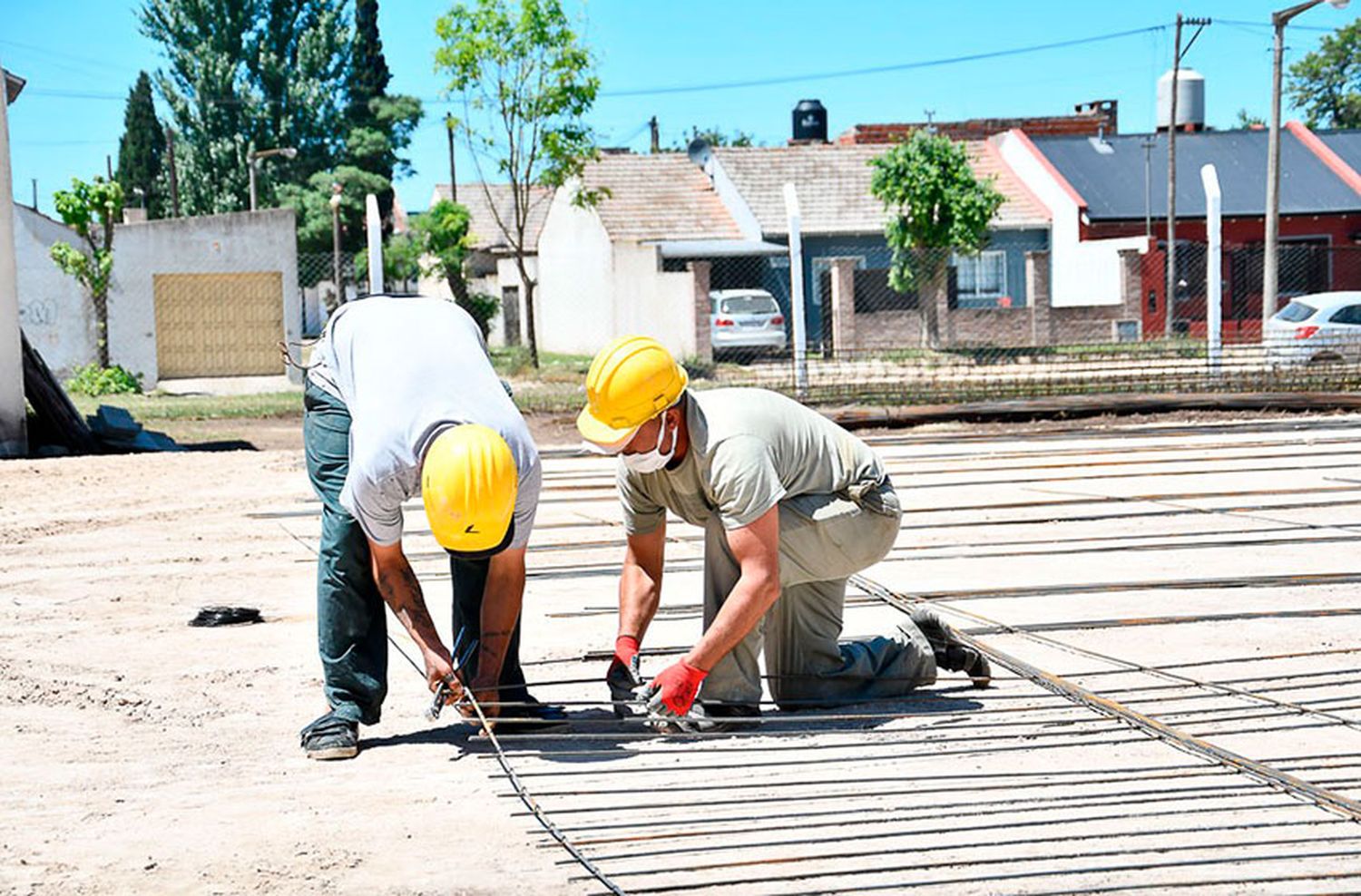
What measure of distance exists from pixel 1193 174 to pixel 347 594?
35887mm

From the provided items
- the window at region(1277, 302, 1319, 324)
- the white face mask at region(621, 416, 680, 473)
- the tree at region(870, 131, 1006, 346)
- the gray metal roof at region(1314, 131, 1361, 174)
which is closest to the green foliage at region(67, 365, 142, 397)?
the tree at region(870, 131, 1006, 346)

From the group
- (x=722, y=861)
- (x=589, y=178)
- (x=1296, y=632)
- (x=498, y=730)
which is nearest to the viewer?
(x=722, y=861)

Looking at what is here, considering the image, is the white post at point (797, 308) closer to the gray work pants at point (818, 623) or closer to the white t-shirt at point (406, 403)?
the gray work pants at point (818, 623)

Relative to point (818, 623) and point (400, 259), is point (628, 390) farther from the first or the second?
point (400, 259)

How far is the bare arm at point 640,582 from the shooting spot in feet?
16.0

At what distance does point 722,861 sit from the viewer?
359 centimetres

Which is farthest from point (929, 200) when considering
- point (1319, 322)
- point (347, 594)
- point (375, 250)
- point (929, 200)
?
point (347, 594)

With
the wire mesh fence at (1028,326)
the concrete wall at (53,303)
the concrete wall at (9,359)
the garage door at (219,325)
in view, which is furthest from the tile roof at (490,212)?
the concrete wall at (9,359)

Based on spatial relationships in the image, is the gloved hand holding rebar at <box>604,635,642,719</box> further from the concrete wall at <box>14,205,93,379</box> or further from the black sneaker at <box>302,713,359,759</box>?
the concrete wall at <box>14,205,93,379</box>

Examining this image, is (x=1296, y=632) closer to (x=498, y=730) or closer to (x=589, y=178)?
(x=498, y=730)

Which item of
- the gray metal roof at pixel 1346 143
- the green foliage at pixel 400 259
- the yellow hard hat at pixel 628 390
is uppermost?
the gray metal roof at pixel 1346 143

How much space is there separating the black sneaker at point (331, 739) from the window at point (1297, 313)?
18.9 m

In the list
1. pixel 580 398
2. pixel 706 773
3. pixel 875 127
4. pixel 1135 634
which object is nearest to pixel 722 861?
pixel 706 773

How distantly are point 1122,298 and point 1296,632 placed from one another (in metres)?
27.4
